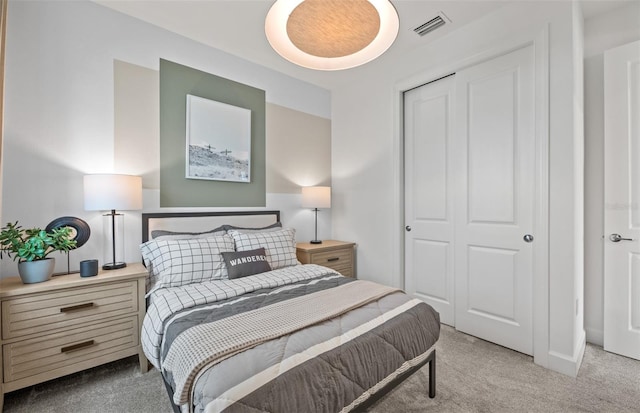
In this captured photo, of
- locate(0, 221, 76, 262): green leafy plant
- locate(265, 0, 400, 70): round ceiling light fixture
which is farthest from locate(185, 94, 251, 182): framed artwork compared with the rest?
locate(265, 0, 400, 70): round ceiling light fixture

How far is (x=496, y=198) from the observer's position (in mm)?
2439

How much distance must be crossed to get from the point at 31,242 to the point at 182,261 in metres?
0.88

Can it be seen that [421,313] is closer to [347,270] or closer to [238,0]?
[347,270]

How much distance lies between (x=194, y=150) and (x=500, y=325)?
314 centimetres

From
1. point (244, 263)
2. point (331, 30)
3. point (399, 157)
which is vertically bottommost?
point (244, 263)

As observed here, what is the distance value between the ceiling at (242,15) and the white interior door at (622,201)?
1.84ft

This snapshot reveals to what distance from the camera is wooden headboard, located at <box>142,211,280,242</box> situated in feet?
8.22

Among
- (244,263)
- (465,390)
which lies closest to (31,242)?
(244,263)

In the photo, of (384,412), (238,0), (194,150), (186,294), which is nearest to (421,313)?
(384,412)

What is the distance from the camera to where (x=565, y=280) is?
2047 millimetres

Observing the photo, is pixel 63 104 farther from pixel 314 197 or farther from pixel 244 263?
pixel 314 197

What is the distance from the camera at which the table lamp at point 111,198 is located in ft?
6.77

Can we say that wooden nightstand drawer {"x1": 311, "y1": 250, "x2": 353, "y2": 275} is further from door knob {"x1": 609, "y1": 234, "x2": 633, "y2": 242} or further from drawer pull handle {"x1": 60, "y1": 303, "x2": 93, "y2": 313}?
door knob {"x1": 609, "y1": 234, "x2": 633, "y2": 242}

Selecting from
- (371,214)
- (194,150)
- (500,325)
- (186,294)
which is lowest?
(500,325)
